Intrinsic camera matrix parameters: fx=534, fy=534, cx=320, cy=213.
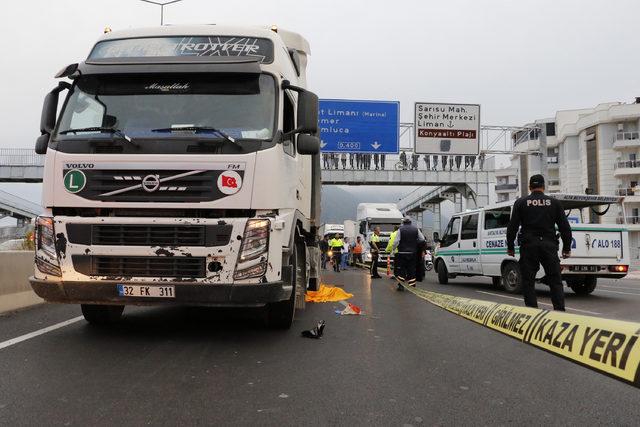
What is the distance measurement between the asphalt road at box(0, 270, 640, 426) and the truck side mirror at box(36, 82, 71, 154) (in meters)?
1.99

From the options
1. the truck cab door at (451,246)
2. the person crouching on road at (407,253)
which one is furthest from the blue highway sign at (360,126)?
the person crouching on road at (407,253)

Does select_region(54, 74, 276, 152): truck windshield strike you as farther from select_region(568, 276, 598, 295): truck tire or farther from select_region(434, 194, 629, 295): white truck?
select_region(568, 276, 598, 295): truck tire

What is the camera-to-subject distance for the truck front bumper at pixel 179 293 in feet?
15.6

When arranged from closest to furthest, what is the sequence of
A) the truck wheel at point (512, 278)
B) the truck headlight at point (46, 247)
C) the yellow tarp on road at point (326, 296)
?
the truck headlight at point (46, 247)
the yellow tarp on road at point (326, 296)
the truck wheel at point (512, 278)

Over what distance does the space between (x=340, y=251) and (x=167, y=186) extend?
18935 millimetres

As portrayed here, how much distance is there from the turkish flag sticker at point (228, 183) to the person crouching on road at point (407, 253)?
8.20 metres

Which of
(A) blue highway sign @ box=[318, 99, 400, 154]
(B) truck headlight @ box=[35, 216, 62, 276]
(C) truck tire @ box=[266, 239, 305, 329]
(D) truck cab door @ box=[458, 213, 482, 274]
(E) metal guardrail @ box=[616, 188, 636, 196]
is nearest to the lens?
(B) truck headlight @ box=[35, 216, 62, 276]

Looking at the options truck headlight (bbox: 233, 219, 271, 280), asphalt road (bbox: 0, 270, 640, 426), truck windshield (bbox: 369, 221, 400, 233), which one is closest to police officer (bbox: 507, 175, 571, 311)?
asphalt road (bbox: 0, 270, 640, 426)

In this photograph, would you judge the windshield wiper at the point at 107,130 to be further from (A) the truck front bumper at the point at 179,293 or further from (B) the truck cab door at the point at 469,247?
(B) the truck cab door at the point at 469,247

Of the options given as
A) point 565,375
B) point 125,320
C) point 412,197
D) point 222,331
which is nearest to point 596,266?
point 565,375

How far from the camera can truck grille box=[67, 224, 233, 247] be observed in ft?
15.7

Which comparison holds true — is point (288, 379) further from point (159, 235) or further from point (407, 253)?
point (407, 253)

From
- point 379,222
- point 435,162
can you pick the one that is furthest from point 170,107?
point 435,162

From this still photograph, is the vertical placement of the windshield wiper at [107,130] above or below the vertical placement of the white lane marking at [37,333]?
above
